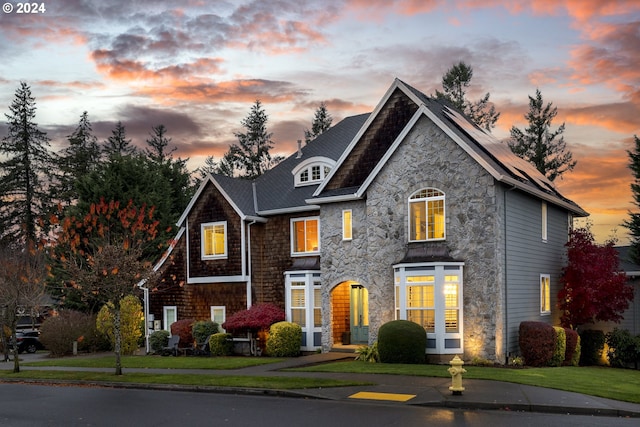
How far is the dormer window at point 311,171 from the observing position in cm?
3012

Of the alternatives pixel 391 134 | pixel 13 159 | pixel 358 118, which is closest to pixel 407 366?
pixel 391 134

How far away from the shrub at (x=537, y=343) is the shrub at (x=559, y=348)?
0.64m

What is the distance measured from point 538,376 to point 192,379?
9.70 metres

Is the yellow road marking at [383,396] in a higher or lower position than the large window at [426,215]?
lower

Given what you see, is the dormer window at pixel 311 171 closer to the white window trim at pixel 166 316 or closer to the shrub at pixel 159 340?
the white window trim at pixel 166 316

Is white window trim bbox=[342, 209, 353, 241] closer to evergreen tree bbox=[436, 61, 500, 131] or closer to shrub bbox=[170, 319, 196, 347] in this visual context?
shrub bbox=[170, 319, 196, 347]

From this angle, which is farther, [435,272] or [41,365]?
[41,365]

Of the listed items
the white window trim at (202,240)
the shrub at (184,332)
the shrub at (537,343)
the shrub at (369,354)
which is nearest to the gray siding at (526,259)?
the shrub at (537,343)

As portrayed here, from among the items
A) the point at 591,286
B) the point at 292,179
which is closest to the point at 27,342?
the point at 292,179

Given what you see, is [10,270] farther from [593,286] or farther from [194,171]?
[194,171]

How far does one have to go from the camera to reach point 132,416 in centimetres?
1407

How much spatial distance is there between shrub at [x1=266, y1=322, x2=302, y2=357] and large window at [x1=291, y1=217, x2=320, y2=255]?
345cm

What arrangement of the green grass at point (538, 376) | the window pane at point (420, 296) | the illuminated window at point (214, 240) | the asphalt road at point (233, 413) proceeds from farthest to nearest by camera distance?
the illuminated window at point (214, 240)
the window pane at point (420, 296)
the green grass at point (538, 376)
the asphalt road at point (233, 413)

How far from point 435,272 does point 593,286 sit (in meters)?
7.42
